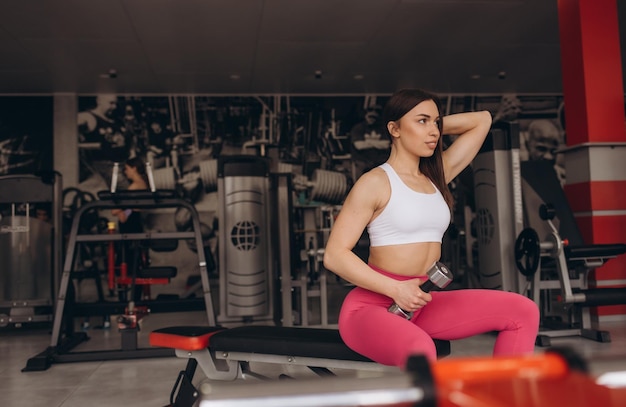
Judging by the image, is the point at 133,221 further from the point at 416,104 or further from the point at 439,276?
the point at 439,276

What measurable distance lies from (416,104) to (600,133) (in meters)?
3.01

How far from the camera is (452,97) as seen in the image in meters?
7.75

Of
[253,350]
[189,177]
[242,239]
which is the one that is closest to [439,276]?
[253,350]

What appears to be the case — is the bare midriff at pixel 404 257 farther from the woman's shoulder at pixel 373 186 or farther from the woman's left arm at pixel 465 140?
the woman's left arm at pixel 465 140

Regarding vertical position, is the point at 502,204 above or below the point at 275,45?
below

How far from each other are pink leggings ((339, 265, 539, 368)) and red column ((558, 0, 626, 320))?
2900 millimetres

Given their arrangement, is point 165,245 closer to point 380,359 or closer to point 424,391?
point 380,359

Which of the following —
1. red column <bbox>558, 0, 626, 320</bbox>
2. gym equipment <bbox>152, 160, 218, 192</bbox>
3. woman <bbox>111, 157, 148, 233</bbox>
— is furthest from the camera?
gym equipment <bbox>152, 160, 218, 192</bbox>

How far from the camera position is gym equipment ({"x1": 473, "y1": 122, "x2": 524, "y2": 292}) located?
12.0ft

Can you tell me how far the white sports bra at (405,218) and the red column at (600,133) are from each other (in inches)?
115

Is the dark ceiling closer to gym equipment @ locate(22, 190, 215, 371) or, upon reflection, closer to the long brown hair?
gym equipment @ locate(22, 190, 215, 371)

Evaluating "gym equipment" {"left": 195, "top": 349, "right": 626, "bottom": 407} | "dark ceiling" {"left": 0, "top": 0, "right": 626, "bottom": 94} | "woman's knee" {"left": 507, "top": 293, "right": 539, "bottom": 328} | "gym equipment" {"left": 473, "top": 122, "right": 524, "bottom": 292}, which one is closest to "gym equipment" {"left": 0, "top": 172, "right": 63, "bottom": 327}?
"dark ceiling" {"left": 0, "top": 0, "right": 626, "bottom": 94}

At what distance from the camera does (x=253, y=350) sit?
1.80 m

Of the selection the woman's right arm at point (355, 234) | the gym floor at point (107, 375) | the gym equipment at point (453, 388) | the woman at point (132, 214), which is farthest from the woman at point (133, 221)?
the gym equipment at point (453, 388)
